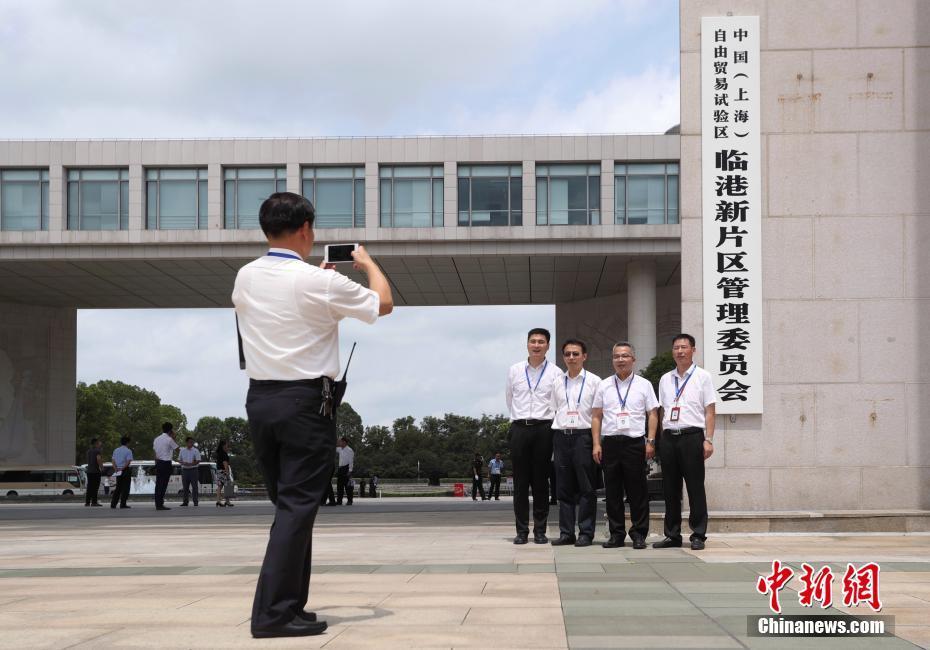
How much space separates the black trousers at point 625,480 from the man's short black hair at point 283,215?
5.52m

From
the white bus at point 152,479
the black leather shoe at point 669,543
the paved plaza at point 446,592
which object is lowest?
the white bus at point 152,479

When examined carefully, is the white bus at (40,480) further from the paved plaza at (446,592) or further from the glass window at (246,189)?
the paved plaza at (446,592)

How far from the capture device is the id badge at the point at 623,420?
9.77 m

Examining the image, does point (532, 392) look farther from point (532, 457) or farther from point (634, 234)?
point (634, 234)

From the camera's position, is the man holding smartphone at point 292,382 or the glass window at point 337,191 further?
the glass window at point 337,191

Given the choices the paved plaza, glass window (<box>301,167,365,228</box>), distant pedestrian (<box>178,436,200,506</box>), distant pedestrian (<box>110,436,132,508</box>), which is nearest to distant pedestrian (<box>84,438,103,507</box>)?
distant pedestrian (<box>110,436,132,508</box>)

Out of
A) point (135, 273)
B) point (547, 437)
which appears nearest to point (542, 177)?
point (135, 273)

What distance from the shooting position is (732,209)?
1234cm

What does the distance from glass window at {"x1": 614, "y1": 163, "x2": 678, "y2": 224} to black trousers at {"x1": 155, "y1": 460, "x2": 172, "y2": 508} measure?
21030mm

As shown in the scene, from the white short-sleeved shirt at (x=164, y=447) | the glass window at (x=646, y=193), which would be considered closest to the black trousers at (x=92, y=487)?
the white short-sleeved shirt at (x=164, y=447)

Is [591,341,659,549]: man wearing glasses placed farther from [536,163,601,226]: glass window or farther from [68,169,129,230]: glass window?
[68,169,129,230]: glass window

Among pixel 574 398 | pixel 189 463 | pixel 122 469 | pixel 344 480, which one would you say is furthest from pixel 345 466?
pixel 574 398

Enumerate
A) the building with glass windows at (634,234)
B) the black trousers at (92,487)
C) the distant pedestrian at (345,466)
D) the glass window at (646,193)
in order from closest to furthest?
the building with glass windows at (634,234)
the distant pedestrian at (345,466)
the black trousers at (92,487)
the glass window at (646,193)

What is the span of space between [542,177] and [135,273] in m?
15.7
